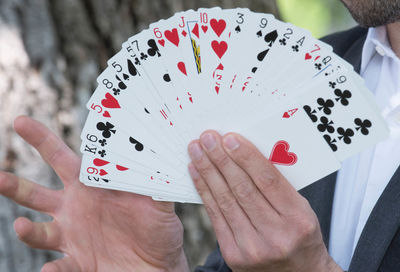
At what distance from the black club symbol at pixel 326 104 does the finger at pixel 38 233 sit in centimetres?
84

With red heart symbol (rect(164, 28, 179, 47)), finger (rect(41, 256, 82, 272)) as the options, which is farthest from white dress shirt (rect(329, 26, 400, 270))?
finger (rect(41, 256, 82, 272))

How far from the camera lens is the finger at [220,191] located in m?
1.51

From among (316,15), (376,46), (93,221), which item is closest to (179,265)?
(93,221)

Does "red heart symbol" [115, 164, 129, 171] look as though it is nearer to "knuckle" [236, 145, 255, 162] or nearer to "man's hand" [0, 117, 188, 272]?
"man's hand" [0, 117, 188, 272]

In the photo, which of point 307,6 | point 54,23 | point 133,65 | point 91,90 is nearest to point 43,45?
point 54,23

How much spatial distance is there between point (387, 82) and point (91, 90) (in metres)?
1.24

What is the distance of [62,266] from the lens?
1.60 meters

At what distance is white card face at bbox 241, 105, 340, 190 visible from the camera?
1.55 m

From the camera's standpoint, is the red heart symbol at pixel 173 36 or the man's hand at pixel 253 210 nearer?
the man's hand at pixel 253 210

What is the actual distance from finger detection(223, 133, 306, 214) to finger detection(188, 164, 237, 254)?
0.48 ft

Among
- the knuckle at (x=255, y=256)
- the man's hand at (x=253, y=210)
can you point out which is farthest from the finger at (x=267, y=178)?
the knuckle at (x=255, y=256)

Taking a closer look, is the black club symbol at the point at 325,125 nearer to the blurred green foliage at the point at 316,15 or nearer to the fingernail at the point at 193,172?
the fingernail at the point at 193,172

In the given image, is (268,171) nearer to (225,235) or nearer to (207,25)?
(225,235)

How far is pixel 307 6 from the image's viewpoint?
13.3m
